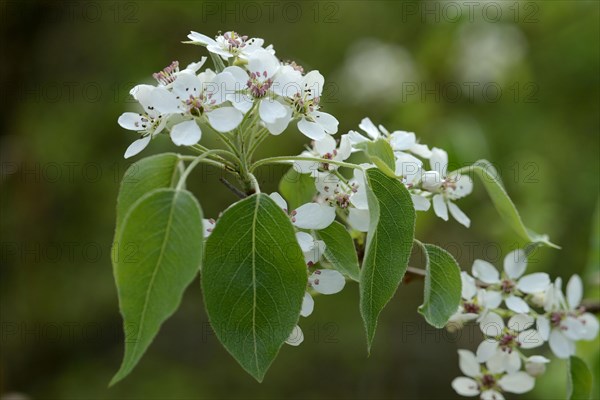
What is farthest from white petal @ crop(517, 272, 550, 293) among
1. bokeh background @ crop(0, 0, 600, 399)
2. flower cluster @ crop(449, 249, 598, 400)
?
bokeh background @ crop(0, 0, 600, 399)

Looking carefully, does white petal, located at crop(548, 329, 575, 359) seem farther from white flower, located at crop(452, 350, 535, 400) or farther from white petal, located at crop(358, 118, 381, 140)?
white petal, located at crop(358, 118, 381, 140)

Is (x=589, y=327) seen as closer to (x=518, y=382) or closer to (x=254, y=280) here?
(x=518, y=382)

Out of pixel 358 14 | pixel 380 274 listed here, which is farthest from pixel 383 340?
pixel 380 274

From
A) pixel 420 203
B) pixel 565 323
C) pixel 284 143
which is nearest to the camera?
pixel 420 203

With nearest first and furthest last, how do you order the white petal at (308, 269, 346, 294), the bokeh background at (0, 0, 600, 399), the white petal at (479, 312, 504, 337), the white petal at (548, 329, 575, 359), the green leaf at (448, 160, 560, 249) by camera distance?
the white petal at (308, 269, 346, 294) < the green leaf at (448, 160, 560, 249) < the white petal at (479, 312, 504, 337) < the white petal at (548, 329, 575, 359) < the bokeh background at (0, 0, 600, 399)

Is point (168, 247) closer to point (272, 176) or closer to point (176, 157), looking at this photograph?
point (176, 157)

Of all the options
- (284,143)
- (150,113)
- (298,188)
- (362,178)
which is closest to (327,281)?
(362,178)

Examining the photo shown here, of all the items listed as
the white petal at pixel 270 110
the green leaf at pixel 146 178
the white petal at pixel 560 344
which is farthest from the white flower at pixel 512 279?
the green leaf at pixel 146 178

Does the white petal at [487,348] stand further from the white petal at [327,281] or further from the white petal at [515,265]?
the white petal at [327,281]
